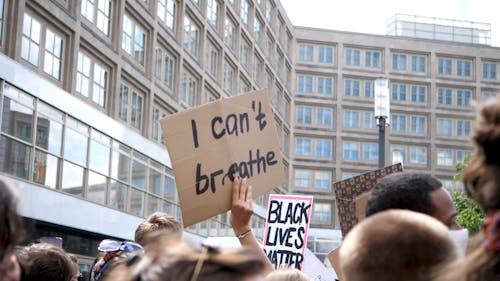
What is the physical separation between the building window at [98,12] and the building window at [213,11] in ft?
40.1

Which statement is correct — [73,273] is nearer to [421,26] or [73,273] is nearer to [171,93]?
[171,93]

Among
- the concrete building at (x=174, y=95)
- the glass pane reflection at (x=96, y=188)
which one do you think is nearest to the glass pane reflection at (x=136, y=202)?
the concrete building at (x=174, y=95)

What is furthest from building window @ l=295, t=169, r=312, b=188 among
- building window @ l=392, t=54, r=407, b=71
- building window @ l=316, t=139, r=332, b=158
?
building window @ l=392, t=54, r=407, b=71

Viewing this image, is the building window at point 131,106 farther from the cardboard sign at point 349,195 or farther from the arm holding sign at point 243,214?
the cardboard sign at point 349,195

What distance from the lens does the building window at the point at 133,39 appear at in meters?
26.4

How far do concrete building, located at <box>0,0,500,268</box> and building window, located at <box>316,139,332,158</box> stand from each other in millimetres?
100

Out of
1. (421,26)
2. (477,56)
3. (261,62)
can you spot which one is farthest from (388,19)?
(261,62)

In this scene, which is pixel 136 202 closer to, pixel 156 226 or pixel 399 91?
pixel 156 226

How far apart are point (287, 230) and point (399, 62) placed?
5995 centimetres

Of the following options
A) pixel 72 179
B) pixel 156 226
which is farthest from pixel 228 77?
pixel 156 226

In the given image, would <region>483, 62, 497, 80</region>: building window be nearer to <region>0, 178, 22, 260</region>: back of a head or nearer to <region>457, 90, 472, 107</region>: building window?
<region>457, 90, 472, 107</region>: building window

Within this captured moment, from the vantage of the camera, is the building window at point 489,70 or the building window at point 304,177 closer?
the building window at point 304,177

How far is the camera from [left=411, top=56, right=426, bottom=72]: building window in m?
66.8

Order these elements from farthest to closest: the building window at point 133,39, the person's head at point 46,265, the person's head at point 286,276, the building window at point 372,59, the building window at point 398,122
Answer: the building window at point 372,59
the building window at point 398,122
the building window at point 133,39
the person's head at point 286,276
the person's head at point 46,265
